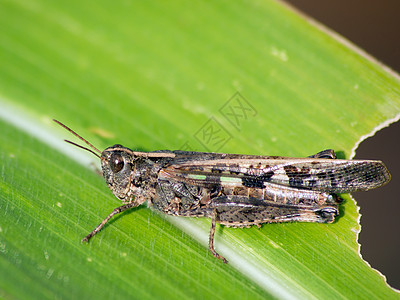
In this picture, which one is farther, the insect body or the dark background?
the dark background

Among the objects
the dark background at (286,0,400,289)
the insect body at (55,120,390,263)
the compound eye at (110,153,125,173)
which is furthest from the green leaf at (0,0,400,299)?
the dark background at (286,0,400,289)

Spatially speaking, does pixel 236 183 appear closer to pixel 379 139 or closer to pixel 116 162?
pixel 116 162

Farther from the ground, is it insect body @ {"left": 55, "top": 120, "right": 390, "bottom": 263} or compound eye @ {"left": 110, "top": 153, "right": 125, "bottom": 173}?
insect body @ {"left": 55, "top": 120, "right": 390, "bottom": 263}

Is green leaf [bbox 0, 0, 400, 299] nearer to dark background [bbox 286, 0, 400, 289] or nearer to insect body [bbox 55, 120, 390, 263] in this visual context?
insect body [bbox 55, 120, 390, 263]

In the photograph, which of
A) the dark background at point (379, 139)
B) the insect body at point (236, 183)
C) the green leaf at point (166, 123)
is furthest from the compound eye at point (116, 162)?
the dark background at point (379, 139)

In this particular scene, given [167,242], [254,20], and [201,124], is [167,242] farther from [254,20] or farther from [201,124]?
[254,20]

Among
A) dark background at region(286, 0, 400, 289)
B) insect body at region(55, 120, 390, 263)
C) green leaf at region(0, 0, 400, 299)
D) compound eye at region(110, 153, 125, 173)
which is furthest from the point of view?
dark background at region(286, 0, 400, 289)

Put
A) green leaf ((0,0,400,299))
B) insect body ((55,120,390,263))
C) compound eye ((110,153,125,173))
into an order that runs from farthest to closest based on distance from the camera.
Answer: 1. compound eye ((110,153,125,173))
2. insect body ((55,120,390,263))
3. green leaf ((0,0,400,299))
